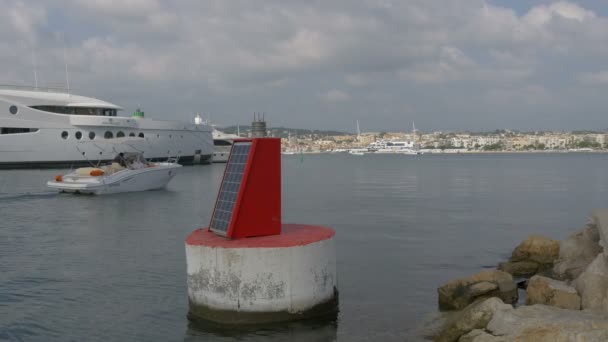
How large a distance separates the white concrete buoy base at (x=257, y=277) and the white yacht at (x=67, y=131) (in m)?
48.3

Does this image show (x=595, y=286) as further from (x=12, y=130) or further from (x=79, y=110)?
(x=79, y=110)

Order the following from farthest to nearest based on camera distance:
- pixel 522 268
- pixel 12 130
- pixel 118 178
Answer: pixel 12 130 → pixel 118 178 → pixel 522 268

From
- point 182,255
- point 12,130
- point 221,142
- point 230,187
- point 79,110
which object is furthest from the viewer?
point 221,142

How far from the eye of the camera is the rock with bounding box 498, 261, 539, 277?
1346cm

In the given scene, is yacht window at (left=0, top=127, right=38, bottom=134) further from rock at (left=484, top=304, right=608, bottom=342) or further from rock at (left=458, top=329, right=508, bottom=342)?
rock at (left=484, top=304, right=608, bottom=342)

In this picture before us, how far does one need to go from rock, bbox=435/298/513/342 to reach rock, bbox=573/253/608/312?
157cm

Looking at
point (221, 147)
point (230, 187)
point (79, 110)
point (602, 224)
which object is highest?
point (79, 110)

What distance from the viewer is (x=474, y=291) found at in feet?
34.4

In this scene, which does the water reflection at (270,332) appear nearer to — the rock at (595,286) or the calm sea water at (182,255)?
the calm sea water at (182,255)

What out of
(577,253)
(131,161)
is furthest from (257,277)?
(131,161)

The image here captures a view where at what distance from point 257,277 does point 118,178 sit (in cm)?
2991

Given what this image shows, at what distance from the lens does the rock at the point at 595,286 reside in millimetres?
8922

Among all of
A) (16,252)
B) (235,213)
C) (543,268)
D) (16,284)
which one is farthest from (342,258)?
(16,252)

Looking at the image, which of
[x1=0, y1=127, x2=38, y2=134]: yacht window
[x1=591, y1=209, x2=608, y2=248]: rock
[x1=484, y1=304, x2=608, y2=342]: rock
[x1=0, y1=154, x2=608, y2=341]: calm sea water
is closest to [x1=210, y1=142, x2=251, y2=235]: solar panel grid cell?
[x1=0, y1=154, x2=608, y2=341]: calm sea water
